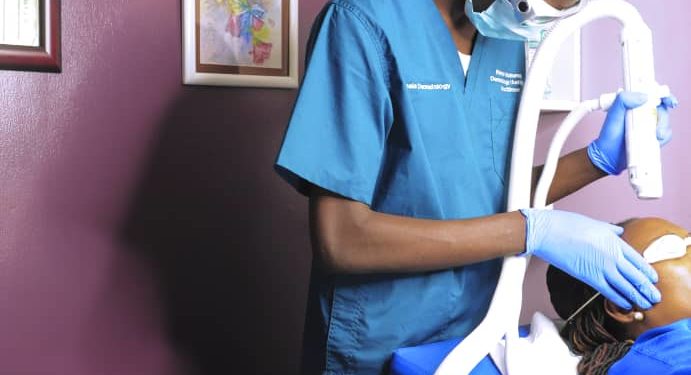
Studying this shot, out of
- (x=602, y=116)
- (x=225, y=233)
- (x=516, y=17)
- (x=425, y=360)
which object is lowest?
(x=425, y=360)

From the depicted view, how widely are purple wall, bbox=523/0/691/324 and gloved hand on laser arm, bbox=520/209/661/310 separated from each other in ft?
2.96

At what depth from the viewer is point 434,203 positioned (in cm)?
109

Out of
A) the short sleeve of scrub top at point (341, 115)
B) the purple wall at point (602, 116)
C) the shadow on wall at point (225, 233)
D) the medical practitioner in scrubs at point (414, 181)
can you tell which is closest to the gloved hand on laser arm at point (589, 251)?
the medical practitioner in scrubs at point (414, 181)

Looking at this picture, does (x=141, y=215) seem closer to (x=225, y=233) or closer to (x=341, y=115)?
(x=225, y=233)

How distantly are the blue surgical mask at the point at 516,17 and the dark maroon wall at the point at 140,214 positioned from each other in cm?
63

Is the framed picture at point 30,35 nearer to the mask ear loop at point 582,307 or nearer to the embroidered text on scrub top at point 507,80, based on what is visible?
the embroidered text on scrub top at point 507,80

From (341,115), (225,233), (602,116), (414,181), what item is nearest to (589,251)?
(414,181)

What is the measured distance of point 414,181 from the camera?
3.53 feet

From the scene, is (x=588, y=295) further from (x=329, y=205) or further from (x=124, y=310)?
(x=124, y=310)

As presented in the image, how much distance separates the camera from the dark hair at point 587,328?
1042mm

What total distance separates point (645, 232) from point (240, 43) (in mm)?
915

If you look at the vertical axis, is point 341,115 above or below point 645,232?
above

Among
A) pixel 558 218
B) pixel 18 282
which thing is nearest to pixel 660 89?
pixel 558 218

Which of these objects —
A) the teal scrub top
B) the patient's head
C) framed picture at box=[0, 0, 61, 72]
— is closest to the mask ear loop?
the patient's head
